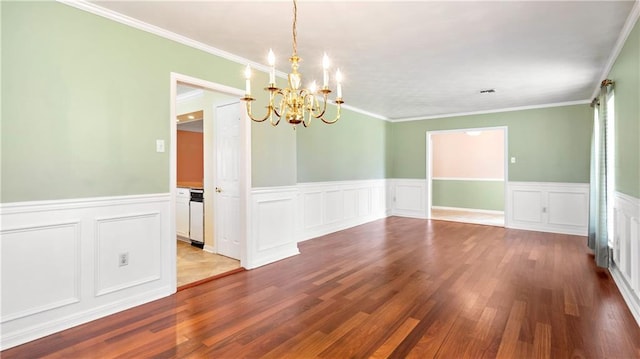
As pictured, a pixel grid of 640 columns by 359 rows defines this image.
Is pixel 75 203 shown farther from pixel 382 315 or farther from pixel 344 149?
pixel 344 149

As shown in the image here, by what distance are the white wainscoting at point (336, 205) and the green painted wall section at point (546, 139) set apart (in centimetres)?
238

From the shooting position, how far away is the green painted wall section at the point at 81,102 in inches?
84.4

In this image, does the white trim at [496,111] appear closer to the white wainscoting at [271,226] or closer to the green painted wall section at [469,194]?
the green painted wall section at [469,194]

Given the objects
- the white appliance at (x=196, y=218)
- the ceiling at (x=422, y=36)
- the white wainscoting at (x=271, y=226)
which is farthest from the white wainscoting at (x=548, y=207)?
the white appliance at (x=196, y=218)

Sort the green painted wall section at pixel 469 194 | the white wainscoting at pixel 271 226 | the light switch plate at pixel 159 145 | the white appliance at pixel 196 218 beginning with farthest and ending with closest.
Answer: the green painted wall section at pixel 469 194
the white appliance at pixel 196 218
the white wainscoting at pixel 271 226
the light switch plate at pixel 159 145

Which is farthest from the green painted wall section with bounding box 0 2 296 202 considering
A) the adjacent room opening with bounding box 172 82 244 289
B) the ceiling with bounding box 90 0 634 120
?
the adjacent room opening with bounding box 172 82 244 289

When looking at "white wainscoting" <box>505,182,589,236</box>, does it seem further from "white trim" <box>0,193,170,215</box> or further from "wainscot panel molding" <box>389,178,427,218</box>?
"white trim" <box>0,193,170,215</box>

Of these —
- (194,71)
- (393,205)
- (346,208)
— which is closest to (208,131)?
(194,71)

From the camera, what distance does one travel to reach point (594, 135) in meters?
4.28

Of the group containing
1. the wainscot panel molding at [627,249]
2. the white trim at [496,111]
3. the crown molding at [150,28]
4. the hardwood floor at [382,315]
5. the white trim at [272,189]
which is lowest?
the hardwood floor at [382,315]

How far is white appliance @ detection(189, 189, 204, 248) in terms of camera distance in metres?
4.75

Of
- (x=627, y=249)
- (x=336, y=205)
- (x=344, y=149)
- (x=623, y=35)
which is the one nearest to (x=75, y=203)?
(x=336, y=205)

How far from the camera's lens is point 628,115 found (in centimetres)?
284

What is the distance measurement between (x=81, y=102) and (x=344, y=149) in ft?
14.8
